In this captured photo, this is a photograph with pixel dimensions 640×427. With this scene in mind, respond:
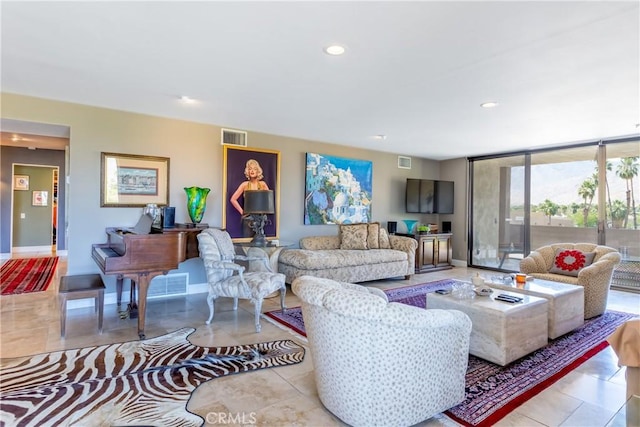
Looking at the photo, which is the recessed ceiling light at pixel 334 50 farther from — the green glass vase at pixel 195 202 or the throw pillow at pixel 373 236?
the throw pillow at pixel 373 236

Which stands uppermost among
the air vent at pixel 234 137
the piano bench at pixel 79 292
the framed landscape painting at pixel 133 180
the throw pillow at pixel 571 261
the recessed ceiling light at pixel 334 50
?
the recessed ceiling light at pixel 334 50

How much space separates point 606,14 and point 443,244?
5.36 m

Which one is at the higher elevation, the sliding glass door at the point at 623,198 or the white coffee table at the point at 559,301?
the sliding glass door at the point at 623,198

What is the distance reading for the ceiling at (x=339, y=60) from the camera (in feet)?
6.83

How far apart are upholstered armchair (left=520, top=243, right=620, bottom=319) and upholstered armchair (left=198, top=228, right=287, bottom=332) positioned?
3.42m

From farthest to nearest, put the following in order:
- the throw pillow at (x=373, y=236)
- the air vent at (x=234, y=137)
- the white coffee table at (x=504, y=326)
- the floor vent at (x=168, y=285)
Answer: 1. the throw pillow at (x=373, y=236)
2. the air vent at (x=234, y=137)
3. the floor vent at (x=168, y=285)
4. the white coffee table at (x=504, y=326)

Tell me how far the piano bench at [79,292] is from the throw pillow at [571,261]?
534 centimetres

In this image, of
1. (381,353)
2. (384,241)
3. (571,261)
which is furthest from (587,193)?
(381,353)

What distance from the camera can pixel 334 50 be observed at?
2549 millimetres

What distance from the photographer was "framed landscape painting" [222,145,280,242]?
502cm

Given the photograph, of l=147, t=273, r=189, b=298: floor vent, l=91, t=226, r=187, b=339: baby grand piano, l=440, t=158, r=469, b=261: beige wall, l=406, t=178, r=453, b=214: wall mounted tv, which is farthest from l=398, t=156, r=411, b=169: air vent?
l=91, t=226, r=187, b=339: baby grand piano

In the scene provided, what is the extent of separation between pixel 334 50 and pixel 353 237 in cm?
365

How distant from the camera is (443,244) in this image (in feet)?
23.0

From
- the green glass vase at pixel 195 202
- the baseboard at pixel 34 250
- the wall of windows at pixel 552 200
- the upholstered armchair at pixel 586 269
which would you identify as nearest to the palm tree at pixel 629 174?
the wall of windows at pixel 552 200
